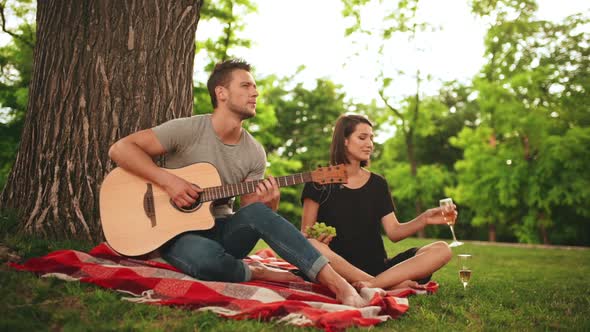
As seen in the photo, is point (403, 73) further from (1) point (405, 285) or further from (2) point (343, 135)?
(1) point (405, 285)

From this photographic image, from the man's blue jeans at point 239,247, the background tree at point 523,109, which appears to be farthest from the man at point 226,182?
the background tree at point 523,109

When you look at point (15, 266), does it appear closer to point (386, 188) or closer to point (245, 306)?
point (245, 306)

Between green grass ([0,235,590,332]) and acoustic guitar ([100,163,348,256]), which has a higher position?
acoustic guitar ([100,163,348,256])

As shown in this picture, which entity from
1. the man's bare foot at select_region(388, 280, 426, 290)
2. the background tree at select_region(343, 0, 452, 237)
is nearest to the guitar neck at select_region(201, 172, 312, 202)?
the man's bare foot at select_region(388, 280, 426, 290)

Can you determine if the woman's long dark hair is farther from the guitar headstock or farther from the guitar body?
the guitar body

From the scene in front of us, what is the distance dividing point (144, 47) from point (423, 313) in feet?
10.4

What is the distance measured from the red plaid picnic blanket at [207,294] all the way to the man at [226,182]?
147 millimetres

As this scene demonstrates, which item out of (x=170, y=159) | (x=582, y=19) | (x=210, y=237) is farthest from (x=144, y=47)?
(x=582, y=19)

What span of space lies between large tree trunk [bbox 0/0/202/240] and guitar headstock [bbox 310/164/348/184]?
5.18 feet

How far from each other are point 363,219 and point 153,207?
70.5 inches

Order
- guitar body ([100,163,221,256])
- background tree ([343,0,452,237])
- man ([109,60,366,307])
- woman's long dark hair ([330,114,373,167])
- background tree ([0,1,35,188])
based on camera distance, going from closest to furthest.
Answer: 1. man ([109,60,366,307])
2. guitar body ([100,163,221,256])
3. woman's long dark hair ([330,114,373,167])
4. background tree ([0,1,35,188])
5. background tree ([343,0,452,237])

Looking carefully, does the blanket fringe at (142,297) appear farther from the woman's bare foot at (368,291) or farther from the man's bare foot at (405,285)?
the man's bare foot at (405,285)

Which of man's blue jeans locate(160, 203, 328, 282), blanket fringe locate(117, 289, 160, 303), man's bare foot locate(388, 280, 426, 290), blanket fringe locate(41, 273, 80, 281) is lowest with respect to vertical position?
man's bare foot locate(388, 280, 426, 290)

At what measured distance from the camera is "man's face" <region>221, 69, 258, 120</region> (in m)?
3.90
